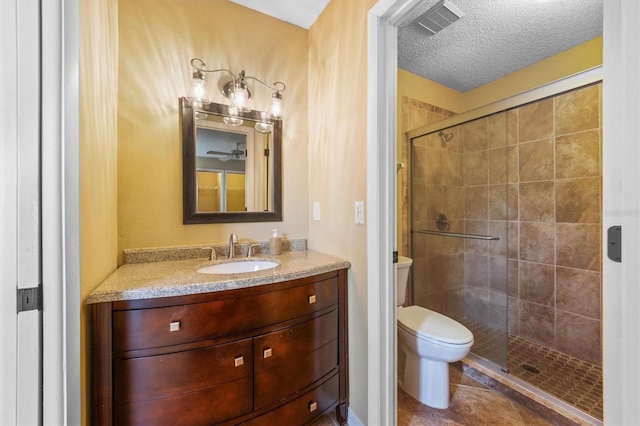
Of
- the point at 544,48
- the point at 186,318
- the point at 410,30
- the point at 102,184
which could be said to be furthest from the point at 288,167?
the point at 544,48

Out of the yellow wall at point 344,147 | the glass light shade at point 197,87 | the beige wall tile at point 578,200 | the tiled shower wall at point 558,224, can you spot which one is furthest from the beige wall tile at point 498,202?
the glass light shade at point 197,87

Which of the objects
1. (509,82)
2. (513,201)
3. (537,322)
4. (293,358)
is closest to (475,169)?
(513,201)

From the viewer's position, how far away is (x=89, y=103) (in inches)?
34.4

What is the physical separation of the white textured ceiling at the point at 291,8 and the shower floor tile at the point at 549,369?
2744mm

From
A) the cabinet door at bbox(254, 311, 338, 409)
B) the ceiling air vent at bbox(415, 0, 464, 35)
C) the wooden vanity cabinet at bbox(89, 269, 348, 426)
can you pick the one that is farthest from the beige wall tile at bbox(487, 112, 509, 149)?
the cabinet door at bbox(254, 311, 338, 409)

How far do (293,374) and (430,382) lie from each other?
0.90 meters

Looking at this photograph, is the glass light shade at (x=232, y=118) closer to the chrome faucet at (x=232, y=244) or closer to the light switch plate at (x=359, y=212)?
the chrome faucet at (x=232, y=244)

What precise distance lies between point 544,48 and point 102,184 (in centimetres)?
305

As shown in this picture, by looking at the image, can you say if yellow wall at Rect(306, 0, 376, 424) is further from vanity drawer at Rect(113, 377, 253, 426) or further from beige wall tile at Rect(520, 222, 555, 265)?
beige wall tile at Rect(520, 222, 555, 265)

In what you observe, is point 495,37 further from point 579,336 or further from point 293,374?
point 293,374

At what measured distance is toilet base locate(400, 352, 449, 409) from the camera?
4.90 ft

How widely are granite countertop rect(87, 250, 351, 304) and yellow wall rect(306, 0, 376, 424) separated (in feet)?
0.57

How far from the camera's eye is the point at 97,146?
97 centimetres

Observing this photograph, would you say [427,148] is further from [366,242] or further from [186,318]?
[186,318]
